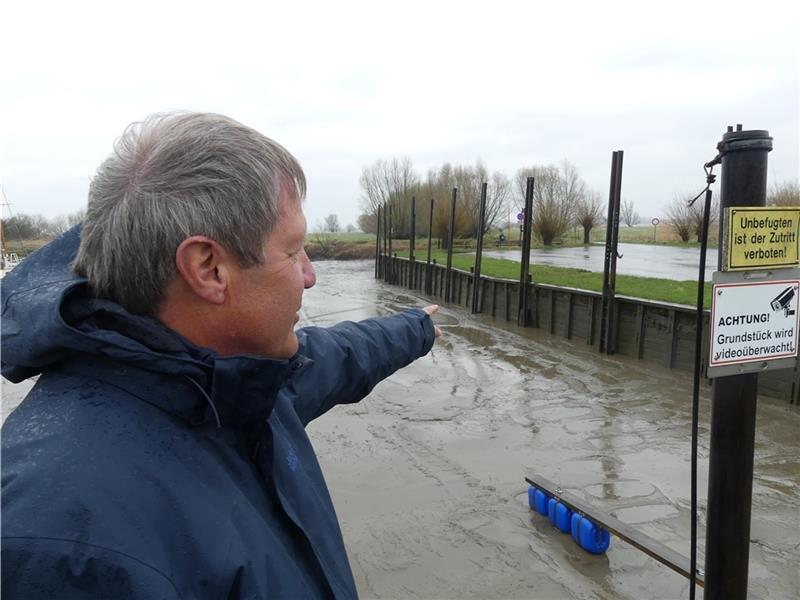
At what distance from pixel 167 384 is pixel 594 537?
183 inches

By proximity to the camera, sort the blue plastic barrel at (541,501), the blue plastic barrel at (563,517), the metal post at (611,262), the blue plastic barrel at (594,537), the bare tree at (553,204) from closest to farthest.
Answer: the blue plastic barrel at (594,537), the blue plastic barrel at (563,517), the blue plastic barrel at (541,501), the metal post at (611,262), the bare tree at (553,204)

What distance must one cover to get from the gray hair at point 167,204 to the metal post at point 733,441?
5.99 feet

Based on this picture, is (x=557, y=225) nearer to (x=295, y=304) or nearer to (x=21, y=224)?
(x=21, y=224)

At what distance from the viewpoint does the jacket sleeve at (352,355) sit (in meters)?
2.15

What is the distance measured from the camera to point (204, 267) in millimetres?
1330

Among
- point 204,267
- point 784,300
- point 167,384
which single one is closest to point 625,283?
point 784,300

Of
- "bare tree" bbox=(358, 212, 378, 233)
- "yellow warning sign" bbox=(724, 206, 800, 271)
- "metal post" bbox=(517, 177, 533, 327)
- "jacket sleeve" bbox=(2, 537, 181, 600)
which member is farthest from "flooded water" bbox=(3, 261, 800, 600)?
"bare tree" bbox=(358, 212, 378, 233)

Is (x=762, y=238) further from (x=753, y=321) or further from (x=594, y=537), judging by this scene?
(x=594, y=537)

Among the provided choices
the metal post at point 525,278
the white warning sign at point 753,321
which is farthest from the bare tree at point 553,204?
the white warning sign at point 753,321

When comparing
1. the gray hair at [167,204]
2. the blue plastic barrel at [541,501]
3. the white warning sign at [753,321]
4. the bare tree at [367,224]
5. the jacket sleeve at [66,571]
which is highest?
the bare tree at [367,224]

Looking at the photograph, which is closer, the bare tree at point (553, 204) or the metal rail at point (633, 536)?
the metal rail at point (633, 536)

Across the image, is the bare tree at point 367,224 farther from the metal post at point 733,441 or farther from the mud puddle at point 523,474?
the metal post at point 733,441

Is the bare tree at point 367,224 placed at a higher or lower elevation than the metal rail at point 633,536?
higher

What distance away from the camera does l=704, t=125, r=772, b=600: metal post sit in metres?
2.26
